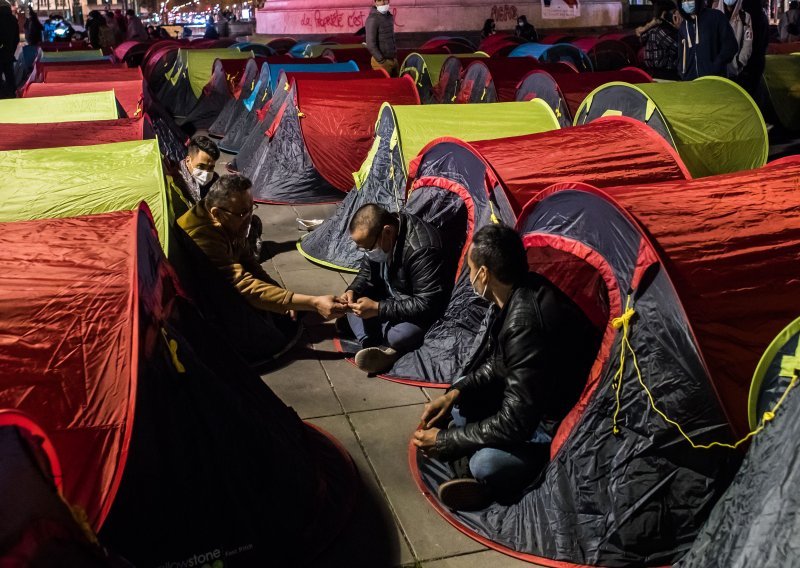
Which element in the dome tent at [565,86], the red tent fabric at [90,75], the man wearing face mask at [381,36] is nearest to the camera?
the dome tent at [565,86]

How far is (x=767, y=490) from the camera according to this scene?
2508 mm

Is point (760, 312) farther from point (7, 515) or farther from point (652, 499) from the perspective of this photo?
point (7, 515)

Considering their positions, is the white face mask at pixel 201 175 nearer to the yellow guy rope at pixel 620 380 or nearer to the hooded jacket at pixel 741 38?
the yellow guy rope at pixel 620 380

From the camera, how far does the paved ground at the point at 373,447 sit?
3.45 metres

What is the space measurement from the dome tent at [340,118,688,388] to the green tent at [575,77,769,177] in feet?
3.96

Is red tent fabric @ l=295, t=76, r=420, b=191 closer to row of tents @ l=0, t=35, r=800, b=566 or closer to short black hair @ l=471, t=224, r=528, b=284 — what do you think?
row of tents @ l=0, t=35, r=800, b=566

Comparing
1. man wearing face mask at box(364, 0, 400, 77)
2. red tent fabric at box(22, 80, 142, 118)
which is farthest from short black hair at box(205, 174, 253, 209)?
man wearing face mask at box(364, 0, 400, 77)

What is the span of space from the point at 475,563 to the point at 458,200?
2.81m

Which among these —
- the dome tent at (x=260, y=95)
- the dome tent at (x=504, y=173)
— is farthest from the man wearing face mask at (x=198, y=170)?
the dome tent at (x=260, y=95)

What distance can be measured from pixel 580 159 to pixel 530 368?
2296 millimetres

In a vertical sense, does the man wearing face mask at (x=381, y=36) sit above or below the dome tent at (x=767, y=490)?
above

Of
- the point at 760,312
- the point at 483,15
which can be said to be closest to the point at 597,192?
the point at 760,312

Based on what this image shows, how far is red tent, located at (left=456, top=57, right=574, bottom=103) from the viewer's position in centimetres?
1130

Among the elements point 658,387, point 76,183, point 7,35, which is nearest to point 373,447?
point 658,387
